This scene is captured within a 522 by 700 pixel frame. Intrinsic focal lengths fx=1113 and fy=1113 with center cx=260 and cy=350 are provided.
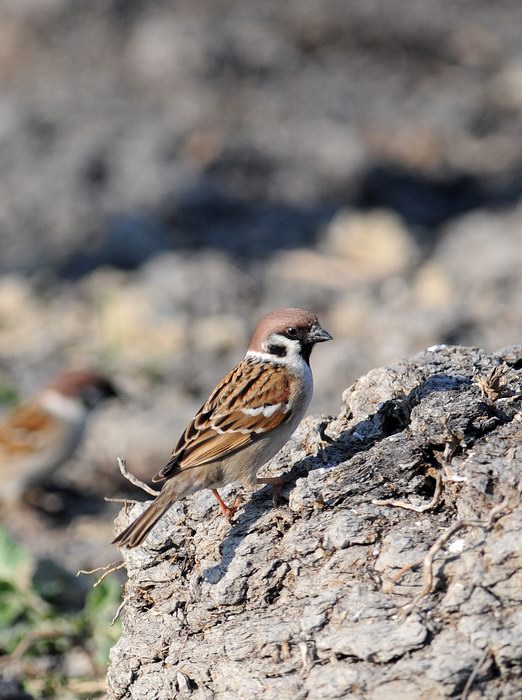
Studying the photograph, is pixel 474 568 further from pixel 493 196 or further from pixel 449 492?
pixel 493 196

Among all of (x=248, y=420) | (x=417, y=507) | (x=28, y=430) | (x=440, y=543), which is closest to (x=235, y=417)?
(x=248, y=420)

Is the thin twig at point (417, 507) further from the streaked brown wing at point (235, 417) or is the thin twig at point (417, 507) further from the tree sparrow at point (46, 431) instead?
the tree sparrow at point (46, 431)

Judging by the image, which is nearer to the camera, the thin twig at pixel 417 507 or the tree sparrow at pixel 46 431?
the thin twig at pixel 417 507

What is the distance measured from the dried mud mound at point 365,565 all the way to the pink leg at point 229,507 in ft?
0.13

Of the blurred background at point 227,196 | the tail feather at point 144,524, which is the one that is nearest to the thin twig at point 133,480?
the tail feather at point 144,524

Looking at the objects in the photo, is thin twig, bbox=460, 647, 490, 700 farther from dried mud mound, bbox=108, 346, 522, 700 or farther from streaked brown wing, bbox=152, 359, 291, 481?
streaked brown wing, bbox=152, 359, 291, 481

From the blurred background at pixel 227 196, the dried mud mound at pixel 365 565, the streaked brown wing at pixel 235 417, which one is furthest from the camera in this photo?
the blurred background at pixel 227 196

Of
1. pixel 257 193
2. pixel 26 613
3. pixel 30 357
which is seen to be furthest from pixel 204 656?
pixel 257 193

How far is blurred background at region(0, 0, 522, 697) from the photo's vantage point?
27.4 ft

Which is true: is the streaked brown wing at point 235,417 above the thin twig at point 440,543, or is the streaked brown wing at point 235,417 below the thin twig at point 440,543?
above

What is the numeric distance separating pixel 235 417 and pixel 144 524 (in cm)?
69

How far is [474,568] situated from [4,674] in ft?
9.04

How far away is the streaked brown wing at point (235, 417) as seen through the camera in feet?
13.9

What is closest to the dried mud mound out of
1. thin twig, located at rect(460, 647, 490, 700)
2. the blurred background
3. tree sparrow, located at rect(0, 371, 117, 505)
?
thin twig, located at rect(460, 647, 490, 700)
